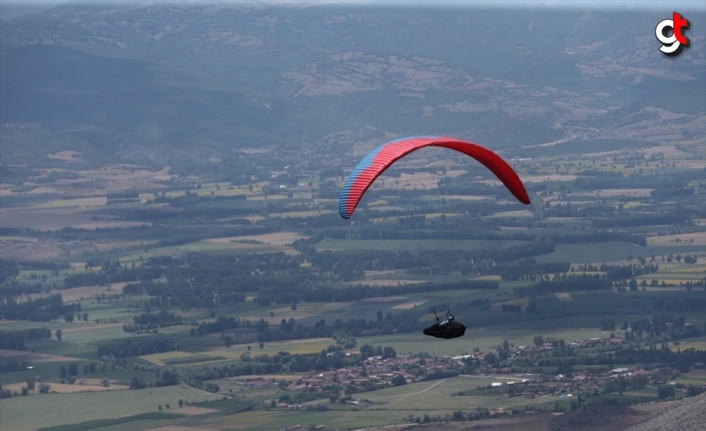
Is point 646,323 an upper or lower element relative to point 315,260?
lower

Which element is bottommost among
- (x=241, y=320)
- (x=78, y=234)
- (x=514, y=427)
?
(x=514, y=427)

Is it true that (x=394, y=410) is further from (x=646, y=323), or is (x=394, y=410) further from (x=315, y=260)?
(x=315, y=260)

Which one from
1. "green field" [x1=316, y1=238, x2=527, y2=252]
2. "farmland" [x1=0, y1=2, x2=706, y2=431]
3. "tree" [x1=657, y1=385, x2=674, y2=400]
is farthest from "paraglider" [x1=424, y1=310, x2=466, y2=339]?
"green field" [x1=316, y1=238, x2=527, y2=252]

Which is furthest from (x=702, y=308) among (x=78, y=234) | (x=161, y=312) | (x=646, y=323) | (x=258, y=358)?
(x=78, y=234)

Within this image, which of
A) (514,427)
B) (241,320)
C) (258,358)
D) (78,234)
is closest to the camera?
(514,427)

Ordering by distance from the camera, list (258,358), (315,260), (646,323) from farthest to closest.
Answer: (315,260)
(646,323)
(258,358)

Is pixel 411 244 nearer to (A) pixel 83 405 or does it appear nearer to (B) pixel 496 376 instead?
(B) pixel 496 376

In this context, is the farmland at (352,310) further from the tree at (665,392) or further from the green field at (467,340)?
the green field at (467,340)

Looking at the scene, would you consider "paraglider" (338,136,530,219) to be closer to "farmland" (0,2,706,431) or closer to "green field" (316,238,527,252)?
"farmland" (0,2,706,431)
